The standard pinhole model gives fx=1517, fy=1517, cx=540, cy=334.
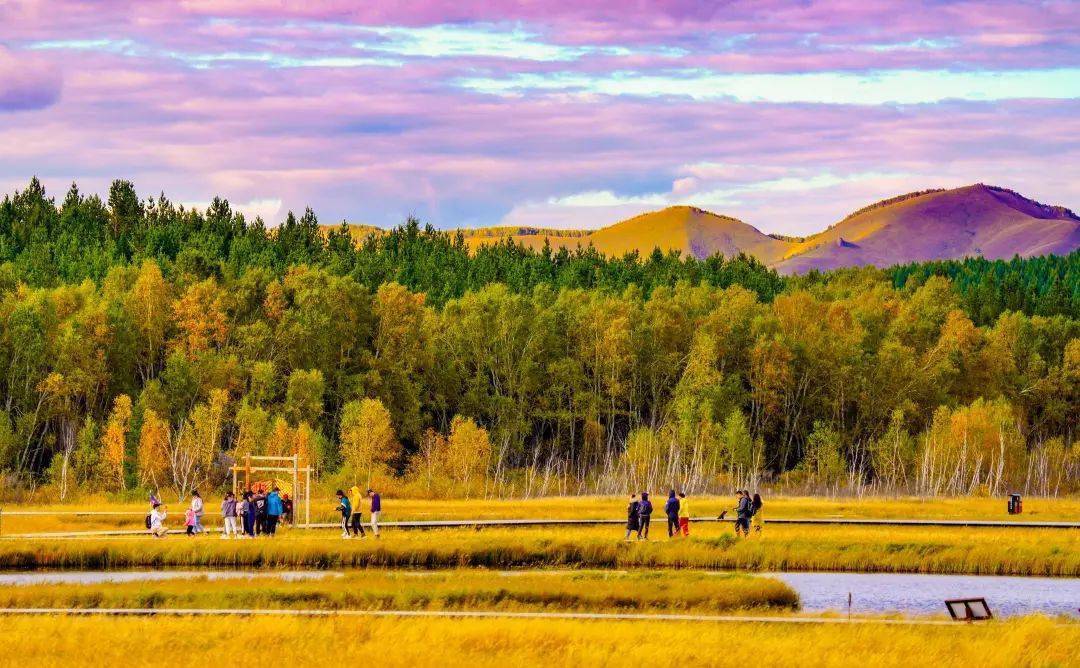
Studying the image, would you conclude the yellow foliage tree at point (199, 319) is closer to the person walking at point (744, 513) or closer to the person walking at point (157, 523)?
the person walking at point (157, 523)

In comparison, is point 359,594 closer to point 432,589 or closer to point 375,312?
point 432,589

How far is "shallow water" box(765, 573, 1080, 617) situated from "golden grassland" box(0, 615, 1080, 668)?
7735 millimetres

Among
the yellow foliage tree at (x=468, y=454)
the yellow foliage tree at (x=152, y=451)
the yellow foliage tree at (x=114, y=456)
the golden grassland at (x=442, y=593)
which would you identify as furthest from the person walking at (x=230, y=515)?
the yellow foliage tree at (x=468, y=454)

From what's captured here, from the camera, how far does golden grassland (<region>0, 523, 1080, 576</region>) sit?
196 ft

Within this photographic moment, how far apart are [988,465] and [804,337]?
27.2 meters

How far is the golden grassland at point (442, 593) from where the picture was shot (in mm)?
45688

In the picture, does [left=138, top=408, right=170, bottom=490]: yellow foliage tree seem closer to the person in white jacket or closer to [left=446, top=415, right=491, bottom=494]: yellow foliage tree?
[left=446, top=415, right=491, bottom=494]: yellow foliage tree

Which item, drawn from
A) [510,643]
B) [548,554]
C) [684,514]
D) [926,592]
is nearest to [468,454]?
[684,514]

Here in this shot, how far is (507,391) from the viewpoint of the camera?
14950 centimetres

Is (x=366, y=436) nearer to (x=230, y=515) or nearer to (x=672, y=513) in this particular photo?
(x=230, y=515)

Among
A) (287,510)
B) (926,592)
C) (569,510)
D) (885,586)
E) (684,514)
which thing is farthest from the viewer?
(569,510)

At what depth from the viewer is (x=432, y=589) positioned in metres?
48.9

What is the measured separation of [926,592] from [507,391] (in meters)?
97.5

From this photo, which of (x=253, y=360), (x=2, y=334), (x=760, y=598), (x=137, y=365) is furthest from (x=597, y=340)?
(x=760, y=598)
